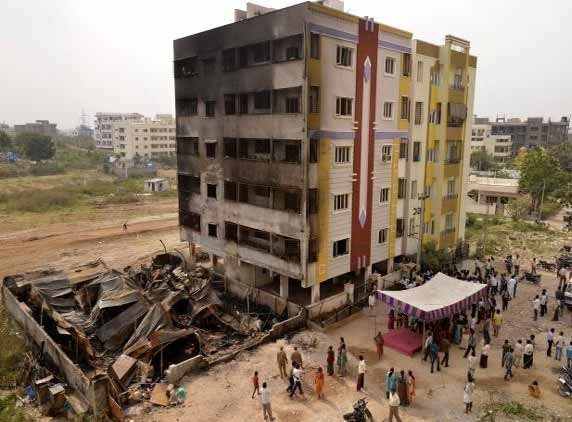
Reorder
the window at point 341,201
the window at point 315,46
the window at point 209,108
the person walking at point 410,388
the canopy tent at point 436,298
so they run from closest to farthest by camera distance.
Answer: the person walking at point 410,388, the canopy tent at point 436,298, the window at point 315,46, the window at point 341,201, the window at point 209,108

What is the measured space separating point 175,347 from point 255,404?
5800 millimetres

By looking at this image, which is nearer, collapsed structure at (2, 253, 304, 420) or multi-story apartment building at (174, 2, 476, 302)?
collapsed structure at (2, 253, 304, 420)

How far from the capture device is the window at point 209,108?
2891 cm

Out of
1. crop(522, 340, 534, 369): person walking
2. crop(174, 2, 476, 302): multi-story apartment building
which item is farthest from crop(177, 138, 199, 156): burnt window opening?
crop(522, 340, 534, 369): person walking

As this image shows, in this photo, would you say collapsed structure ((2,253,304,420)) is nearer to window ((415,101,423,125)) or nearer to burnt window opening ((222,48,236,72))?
burnt window opening ((222,48,236,72))

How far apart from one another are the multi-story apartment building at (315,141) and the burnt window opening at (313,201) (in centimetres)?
6

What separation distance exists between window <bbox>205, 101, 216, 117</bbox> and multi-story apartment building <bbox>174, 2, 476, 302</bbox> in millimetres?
122

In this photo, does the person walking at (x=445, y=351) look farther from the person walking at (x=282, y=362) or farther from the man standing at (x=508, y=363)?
the person walking at (x=282, y=362)

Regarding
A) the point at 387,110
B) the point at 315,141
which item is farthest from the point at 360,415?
the point at 387,110

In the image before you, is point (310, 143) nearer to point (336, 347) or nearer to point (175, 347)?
point (336, 347)

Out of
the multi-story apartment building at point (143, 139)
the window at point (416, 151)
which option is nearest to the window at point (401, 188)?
the window at point (416, 151)

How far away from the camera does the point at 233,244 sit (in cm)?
2883

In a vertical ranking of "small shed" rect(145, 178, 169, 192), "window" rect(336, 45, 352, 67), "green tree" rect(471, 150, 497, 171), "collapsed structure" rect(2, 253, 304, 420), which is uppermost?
"window" rect(336, 45, 352, 67)

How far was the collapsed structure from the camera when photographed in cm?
1791
